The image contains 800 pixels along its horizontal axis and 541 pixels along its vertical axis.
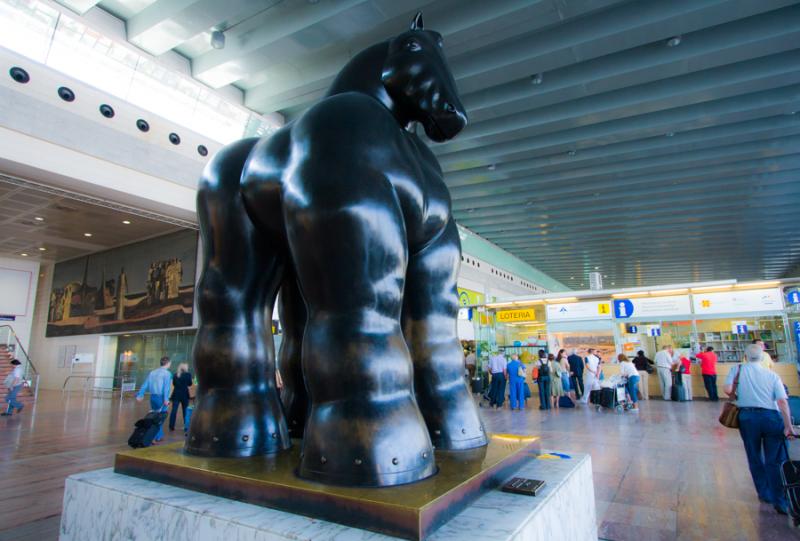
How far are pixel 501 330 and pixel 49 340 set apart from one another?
20.5 metres

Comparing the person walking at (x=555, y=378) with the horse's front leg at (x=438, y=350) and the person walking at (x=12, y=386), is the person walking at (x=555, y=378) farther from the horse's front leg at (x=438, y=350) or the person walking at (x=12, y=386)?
the person walking at (x=12, y=386)

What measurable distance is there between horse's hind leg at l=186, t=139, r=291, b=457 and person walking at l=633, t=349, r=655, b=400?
13.0 metres

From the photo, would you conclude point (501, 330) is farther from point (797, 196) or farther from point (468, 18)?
point (468, 18)

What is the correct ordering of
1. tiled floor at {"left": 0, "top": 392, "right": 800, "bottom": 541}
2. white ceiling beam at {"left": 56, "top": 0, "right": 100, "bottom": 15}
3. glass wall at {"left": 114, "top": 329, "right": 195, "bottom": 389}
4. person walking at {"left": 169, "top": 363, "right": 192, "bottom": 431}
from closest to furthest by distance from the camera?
tiled floor at {"left": 0, "top": 392, "right": 800, "bottom": 541}, white ceiling beam at {"left": 56, "top": 0, "right": 100, "bottom": 15}, person walking at {"left": 169, "top": 363, "right": 192, "bottom": 431}, glass wall at {"left": 114, "top": 329, "right": 195, "bottom": 389}

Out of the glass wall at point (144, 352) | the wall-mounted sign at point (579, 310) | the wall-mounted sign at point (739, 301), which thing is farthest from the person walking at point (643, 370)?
the glass wall at point (144, 352)

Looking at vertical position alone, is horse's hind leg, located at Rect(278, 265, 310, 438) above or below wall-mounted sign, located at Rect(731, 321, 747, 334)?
below

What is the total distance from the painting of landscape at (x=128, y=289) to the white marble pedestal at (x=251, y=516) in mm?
15670

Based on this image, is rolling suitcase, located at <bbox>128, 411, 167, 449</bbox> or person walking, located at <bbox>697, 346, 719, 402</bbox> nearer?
rolling suitcase, located at <bbox>128, 411, 167, 449</bbox>

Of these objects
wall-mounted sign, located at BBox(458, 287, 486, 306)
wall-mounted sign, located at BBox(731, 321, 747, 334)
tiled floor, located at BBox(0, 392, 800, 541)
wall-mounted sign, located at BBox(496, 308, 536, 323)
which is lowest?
tiled floor, located at BBox(0, 392, 800, 541)

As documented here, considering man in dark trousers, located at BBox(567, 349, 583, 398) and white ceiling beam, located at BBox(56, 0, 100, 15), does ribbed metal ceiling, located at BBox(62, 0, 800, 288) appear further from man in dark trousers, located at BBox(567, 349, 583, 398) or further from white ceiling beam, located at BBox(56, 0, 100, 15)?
man in dark trousers, located at BBox(567, 349, 583, 398)

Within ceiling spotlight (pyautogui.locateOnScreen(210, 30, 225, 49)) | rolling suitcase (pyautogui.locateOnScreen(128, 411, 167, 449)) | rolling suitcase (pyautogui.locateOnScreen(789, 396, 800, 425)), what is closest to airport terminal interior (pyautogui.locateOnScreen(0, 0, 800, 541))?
rolling suitcase (pyautogui.locateOnScreen(128, 411, 167, 449))

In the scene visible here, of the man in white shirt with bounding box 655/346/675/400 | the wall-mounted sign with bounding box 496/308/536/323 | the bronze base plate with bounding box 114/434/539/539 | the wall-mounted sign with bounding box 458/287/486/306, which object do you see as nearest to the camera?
the bronze base plate with bounding box 114/434/539/539

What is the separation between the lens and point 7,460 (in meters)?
5.80

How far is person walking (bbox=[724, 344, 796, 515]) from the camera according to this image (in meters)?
3.88
